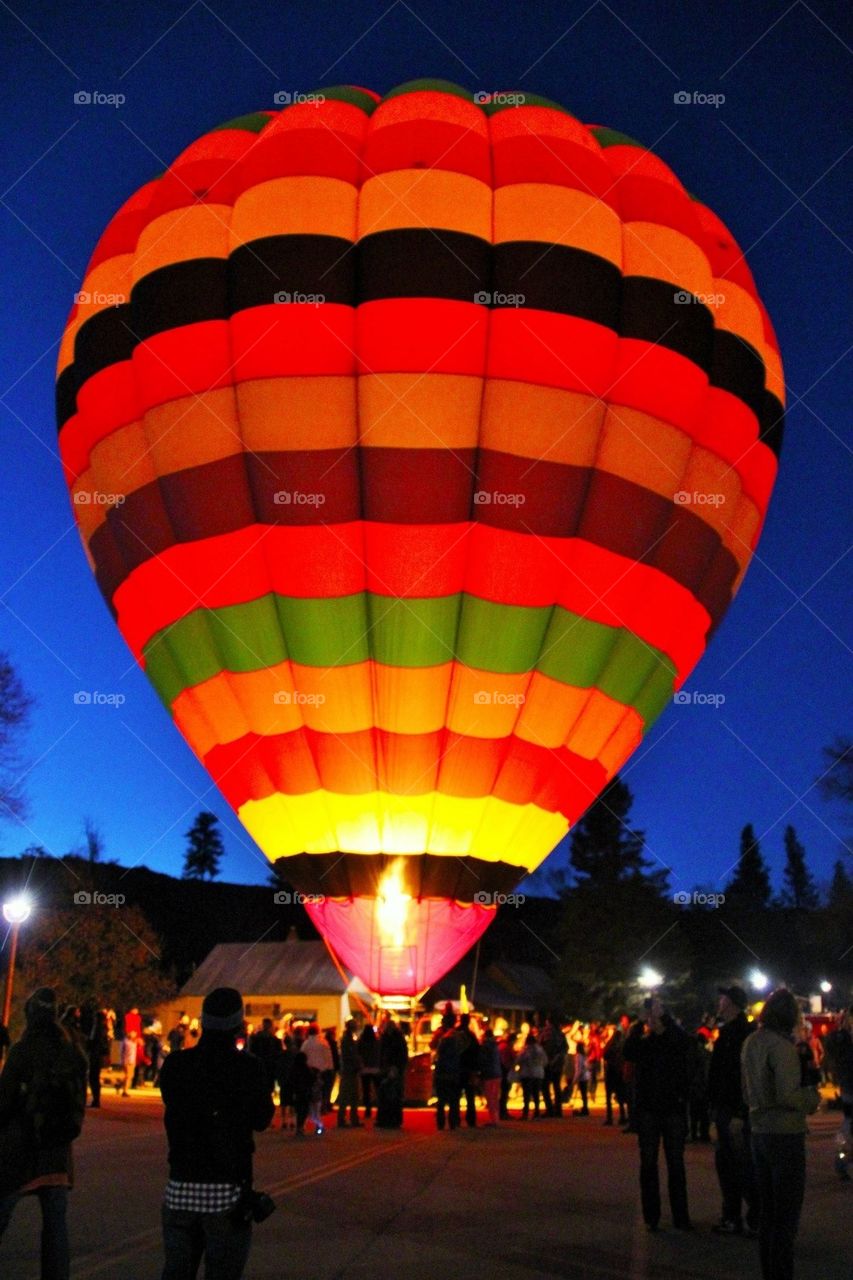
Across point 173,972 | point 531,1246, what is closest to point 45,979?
point 173,972

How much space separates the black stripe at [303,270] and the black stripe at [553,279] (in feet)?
5.09

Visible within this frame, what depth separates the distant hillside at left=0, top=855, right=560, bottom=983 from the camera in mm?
45719

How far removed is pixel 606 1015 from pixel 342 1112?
33009 mm

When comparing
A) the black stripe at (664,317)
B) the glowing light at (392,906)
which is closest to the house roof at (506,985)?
the glowing light at (392,906)

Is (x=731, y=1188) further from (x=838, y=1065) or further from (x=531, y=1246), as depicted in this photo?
(x=838, y=1065)

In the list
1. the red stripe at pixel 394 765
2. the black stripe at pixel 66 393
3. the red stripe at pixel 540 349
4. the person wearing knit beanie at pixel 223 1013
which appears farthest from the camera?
the black stripe at pixel 66 393

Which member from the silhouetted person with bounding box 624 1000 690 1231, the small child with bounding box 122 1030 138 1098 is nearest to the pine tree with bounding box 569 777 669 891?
the small child with bounding box 122 1030 138 1098

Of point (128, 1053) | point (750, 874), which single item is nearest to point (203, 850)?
point (750, 874)

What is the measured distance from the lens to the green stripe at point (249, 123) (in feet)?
51.7

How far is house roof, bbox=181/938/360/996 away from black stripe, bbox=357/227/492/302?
825 inches

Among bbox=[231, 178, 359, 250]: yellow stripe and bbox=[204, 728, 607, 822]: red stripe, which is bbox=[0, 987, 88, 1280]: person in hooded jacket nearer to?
bbox=[204, 728, 607, 822]: red stripe

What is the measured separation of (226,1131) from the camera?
3.79 metres

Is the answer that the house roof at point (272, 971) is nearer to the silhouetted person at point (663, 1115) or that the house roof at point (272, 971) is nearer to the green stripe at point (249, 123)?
the green stripe at point (249, 123)

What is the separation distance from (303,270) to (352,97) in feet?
10.6
